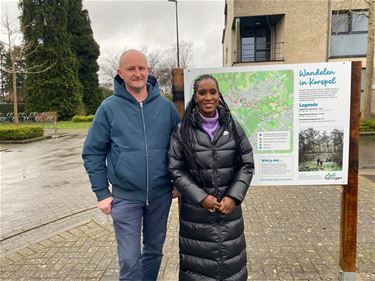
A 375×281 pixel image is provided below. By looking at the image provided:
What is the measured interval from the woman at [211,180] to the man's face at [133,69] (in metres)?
0.41

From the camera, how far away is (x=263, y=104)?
280cm

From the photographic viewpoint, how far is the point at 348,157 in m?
2.78

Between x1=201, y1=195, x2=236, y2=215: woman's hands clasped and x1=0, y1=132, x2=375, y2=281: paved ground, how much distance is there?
1.19m

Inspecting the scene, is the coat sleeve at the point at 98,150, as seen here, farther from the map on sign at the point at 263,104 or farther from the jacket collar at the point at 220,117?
the map on sign at the point at 263,104

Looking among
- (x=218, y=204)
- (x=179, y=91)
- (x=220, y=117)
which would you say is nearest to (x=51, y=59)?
(x=179, y=91)

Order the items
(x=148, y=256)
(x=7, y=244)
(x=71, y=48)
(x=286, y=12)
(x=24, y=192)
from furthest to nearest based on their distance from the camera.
→ 1. (x=71, y=48)
2. (x=286, y=12)
3. (x=24, y=192)
4. (x=7, y=244)
5. (x=148, y=256)

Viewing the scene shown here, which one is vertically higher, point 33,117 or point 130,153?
point 130,153

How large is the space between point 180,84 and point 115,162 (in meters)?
0.99

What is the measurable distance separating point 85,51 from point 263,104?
36.1 meters

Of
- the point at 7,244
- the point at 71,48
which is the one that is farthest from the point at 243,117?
the point at 71,48

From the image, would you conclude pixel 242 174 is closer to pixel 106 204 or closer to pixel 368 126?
pixel 106 204

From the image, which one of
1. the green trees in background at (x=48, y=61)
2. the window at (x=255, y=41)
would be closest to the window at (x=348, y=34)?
the window at (x=255, y=41)

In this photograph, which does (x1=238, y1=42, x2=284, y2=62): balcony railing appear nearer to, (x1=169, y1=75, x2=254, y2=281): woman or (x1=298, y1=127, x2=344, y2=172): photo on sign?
(x1=298, y1=127, x2=344, y2=172): photo on sign

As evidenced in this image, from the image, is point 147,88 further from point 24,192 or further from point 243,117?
point 24,192
